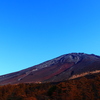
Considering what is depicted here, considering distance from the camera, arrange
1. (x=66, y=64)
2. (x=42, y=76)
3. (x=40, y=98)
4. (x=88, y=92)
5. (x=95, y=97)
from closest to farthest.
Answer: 1. (x=95, y=97)
2. (x=88, y=92)
3. (x=40, y=98)
4. (x=42, y=76)
5. (x=66, y=64)

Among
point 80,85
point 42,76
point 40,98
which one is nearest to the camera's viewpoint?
point 40,98

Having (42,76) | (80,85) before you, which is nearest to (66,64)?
(42,76)

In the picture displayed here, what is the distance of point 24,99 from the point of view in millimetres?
A: 13531

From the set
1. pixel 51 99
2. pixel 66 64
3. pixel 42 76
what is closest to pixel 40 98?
pixel 51 99

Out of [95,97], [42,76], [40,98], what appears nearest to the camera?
[95,97]

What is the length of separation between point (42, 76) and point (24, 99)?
33827 mm

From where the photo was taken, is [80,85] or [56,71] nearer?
[80,85]

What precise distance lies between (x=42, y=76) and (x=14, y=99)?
3262cm

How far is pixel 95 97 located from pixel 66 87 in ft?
10.3

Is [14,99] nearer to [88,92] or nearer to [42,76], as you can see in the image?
[88,92]

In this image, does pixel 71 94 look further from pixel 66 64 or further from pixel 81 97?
pixel 66 64

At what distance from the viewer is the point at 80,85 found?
15320mm

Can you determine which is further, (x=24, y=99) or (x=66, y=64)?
(x=66, y=64)

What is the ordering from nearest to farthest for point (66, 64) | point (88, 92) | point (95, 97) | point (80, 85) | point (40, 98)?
point (95, 97)
point (88, 92)
point (40, 98)
point (80, 85)
point (66, 64)
